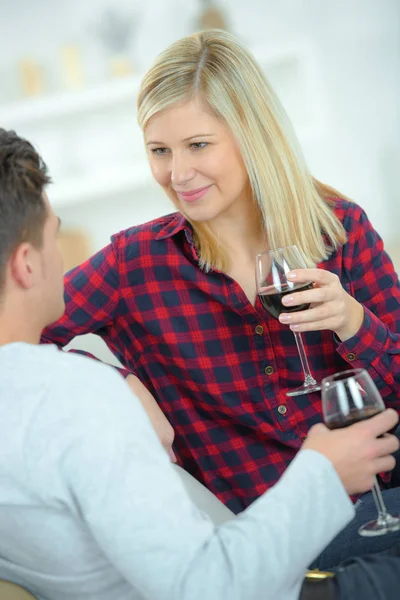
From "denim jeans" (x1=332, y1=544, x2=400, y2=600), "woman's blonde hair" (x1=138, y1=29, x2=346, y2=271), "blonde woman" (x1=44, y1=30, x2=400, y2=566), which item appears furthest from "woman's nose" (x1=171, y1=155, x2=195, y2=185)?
"denim jeans" (x1=332, y1=544, x2=400, y2=600)

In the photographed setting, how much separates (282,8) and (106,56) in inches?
40.7

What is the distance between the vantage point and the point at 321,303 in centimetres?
164

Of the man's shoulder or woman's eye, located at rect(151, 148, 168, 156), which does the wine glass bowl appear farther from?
woman's eye, located at rect(151, 148, 168, 156)

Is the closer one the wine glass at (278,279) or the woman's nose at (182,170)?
the wine glass at (278,279)

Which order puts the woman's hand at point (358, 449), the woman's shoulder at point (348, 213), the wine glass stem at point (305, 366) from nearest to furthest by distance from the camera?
the woman's hand at point (358, 449)
the wine glass stem at point (305, 366)
the woman's shoulder at point (348, 213)

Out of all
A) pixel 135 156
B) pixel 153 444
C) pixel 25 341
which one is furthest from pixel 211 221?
pixel 135 156

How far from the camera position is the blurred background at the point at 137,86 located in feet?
14.1

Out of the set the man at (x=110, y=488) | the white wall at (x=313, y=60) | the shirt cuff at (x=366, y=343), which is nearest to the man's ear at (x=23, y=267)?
the man at (x=110, y=488)

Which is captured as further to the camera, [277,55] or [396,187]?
[396,187]

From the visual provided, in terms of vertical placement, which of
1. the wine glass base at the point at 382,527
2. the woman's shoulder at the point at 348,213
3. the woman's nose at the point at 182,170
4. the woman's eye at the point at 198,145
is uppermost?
the woman's eye at the point at 198,145

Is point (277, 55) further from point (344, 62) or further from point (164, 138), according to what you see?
point (164, 138)

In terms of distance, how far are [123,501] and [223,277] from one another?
0.92 meters

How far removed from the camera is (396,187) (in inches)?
186

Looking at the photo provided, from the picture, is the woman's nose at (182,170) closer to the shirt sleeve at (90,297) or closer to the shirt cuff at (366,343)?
the shirt sleeve at (90,297)
